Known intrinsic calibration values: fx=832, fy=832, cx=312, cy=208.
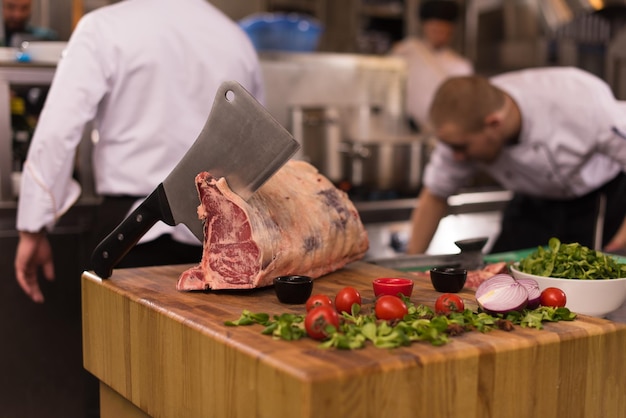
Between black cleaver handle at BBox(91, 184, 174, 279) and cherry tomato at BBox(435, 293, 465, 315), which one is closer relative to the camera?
cherry tomato at BBox(435, 293, 465, 315)

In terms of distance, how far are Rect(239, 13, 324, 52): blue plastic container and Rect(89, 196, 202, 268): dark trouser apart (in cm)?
270

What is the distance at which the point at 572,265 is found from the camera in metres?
1.81

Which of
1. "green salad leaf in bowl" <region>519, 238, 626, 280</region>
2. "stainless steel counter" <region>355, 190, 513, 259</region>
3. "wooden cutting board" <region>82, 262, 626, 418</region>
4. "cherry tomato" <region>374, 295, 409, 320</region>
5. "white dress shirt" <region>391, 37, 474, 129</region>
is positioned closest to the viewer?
"wooden cutting board" <region>82, 262, 626, 418</region>

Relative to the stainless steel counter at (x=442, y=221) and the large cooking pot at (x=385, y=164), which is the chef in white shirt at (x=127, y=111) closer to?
the stainless steel counter at (x=442, y=221)

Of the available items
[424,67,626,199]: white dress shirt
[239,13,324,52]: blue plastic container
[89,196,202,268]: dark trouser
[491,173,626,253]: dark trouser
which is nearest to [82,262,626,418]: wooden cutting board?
[89,196,202,268]: dark trouser

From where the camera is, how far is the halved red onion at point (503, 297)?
4.93ft

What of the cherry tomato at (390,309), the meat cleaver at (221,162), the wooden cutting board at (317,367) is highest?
the meat cleaver at (221,162)

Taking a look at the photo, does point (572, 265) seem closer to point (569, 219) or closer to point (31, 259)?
point (31, 259)

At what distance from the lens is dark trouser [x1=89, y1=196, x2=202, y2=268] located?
2.61 metres

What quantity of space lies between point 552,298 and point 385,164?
11.9ft

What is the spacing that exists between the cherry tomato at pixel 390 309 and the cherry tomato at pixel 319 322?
135 mm

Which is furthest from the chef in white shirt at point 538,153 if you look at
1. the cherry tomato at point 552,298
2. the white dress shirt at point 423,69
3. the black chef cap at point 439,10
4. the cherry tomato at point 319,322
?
the black chef cap at point 439,10

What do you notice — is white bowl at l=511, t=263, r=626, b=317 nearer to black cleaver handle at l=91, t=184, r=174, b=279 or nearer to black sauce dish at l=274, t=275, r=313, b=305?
black sauce dish at l=274, t=275, r=313, b=305

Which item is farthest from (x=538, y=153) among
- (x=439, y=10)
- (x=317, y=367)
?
(x=439, y=10)
